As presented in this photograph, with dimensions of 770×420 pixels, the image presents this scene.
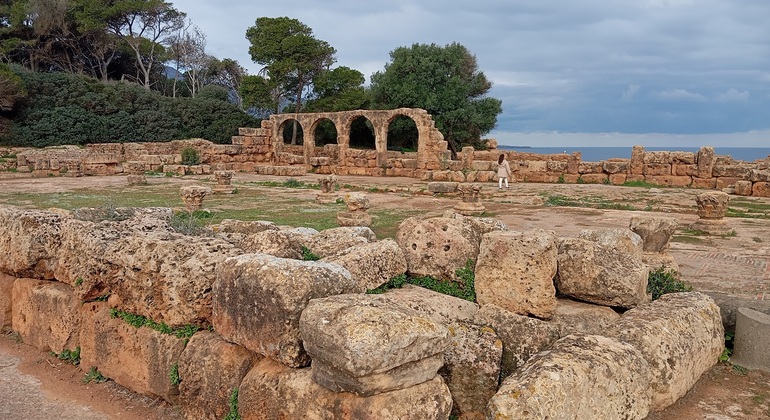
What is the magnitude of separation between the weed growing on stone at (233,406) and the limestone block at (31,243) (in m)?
3.05

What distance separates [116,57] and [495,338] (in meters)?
52.9

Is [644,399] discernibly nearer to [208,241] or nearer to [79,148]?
[208,241]

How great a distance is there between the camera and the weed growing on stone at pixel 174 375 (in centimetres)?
461

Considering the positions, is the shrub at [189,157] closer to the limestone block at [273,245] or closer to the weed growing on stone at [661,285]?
the limestone block at [273,245]

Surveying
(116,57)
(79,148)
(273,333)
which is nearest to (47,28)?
(116,57)

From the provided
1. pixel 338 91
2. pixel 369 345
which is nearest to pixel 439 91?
pixel 338 91

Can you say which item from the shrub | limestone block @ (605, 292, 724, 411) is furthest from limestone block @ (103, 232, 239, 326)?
the shrub

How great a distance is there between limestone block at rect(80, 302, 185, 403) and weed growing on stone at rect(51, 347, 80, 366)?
14 cm

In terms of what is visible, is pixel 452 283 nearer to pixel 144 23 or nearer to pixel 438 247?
pixel 438 247

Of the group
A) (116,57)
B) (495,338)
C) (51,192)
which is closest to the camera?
(495,338)

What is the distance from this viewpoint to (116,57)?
4916 centimetres

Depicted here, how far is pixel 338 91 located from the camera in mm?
41062

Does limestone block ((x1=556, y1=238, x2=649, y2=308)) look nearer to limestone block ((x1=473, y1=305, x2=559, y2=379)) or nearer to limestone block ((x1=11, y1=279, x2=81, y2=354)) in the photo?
limestone block ((x1=473, y1=305, x2=559, y2=379))

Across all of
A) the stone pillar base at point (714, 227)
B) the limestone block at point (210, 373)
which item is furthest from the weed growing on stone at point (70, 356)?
the stone pillar base at point (714, 227)
